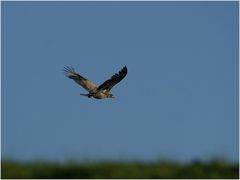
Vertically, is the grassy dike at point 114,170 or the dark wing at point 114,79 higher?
the dark wing at point 114,79

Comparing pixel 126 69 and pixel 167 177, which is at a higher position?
pixel 126 69

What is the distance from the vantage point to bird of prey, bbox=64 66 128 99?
44.2 feet

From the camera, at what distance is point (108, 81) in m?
13.7

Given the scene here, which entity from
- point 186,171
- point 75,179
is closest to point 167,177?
point 186,171

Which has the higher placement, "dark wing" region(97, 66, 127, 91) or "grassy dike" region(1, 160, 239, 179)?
"dark wing" region(97, 66, 127, 91)

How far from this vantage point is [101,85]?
44.5ft

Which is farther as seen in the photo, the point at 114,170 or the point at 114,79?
the point at 114,170

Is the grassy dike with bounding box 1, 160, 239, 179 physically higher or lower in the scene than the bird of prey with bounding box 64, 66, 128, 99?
lower

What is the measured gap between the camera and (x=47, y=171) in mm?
13820

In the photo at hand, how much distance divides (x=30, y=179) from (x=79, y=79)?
4.34 feet

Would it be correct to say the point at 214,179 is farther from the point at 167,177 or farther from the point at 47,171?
the point at 47,171

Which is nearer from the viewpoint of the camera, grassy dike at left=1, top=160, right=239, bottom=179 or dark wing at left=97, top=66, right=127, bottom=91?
dark wing at left=97, top=66, right=127, bottom=91

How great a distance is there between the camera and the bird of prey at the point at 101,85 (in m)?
13.5

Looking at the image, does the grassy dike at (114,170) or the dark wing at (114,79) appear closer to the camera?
the dark wing at (114,79)
